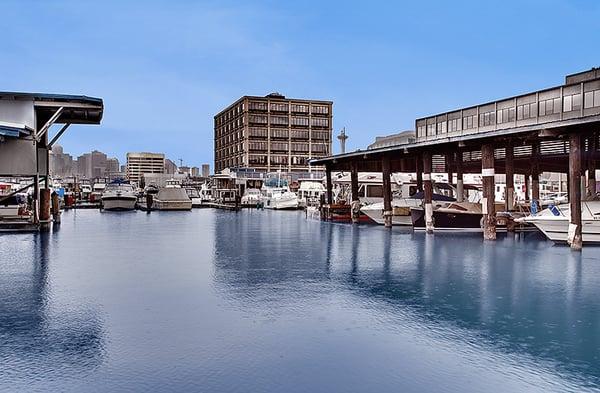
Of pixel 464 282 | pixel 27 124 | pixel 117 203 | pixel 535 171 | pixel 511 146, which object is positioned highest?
pixel 27 124

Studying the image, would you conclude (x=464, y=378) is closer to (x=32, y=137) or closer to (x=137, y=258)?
(x=137, y=258)

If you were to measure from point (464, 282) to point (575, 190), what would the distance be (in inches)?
449

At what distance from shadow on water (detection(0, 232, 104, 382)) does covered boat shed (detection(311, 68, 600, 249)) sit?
22.5 metres

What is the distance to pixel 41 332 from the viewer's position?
11.3 meters

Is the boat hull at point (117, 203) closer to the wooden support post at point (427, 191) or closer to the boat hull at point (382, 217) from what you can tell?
the boat hull at point (382, 217)

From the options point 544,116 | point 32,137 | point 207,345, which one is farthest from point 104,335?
point 544,116

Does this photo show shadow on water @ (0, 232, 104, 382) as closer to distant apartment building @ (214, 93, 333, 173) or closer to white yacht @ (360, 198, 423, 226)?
white yacht @ (360, 198, 423, 226)

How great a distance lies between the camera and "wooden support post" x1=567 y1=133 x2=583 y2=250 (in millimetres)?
25375

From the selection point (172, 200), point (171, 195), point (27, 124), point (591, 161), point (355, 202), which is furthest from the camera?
point (171, 195)

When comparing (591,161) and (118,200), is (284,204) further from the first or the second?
(591,161)

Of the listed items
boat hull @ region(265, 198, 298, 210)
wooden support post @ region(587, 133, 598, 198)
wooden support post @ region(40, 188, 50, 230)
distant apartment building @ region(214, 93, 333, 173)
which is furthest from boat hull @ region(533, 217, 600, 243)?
distant apartment building @ region(214, 93, 333, 173)

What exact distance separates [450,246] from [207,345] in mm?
21161

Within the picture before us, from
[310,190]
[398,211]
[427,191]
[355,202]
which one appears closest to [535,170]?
[398,211]

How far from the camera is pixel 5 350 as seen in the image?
33.0ft
